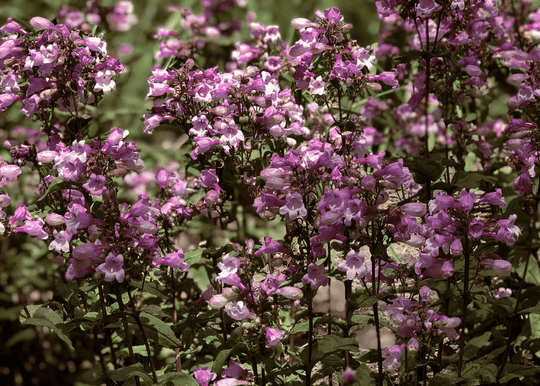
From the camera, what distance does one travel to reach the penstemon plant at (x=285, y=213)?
267 centimetres

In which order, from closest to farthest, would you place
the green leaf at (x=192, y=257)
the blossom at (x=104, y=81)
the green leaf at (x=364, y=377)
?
the green leaf at (x=364, y=377) < the blossom at (x=104, y=81) < the green leaf at (x=192, y=257)

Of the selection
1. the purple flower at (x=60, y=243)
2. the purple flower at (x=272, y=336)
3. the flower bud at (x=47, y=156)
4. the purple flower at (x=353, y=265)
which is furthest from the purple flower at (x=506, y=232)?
the flower bud at (x=47, y=156)

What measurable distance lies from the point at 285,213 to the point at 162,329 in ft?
2.92

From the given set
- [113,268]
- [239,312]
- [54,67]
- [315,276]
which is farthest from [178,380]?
[54,67]

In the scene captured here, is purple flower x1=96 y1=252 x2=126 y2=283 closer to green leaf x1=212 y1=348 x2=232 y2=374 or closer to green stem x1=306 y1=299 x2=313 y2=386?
green leaf x1=212 y1=348 x2=232 y2=374

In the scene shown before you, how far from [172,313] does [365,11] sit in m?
4.42

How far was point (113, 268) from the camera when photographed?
2.62 m

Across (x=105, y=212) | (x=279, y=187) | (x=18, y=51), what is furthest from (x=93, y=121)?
(x=279, y=187)

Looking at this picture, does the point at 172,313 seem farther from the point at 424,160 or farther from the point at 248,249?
the point at 424,160

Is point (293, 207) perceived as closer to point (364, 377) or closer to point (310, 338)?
point (310, 338)

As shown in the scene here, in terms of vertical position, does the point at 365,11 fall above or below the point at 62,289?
above

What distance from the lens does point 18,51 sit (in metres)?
3.18

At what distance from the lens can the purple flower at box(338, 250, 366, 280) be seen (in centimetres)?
253

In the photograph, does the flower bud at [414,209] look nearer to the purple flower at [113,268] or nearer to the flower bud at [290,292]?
the flower bud at [290,292]
